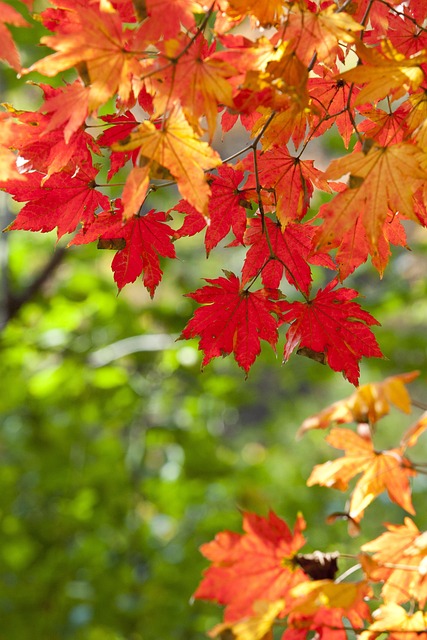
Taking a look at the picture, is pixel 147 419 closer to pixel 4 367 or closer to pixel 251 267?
pixel 4 367

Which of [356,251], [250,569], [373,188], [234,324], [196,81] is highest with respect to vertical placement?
[196,81]

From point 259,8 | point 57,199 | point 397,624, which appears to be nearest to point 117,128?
point 57,199

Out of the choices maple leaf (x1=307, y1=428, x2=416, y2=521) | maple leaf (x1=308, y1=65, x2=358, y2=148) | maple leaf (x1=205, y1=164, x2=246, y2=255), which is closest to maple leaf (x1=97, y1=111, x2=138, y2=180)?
maple leaf (x1=205, y1=164, x2=246, y2=255)

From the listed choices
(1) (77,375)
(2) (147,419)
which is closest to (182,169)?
(1) (77,375)

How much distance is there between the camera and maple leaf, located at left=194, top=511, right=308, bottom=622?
958 millimetres

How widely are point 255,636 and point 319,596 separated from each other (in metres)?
0.09

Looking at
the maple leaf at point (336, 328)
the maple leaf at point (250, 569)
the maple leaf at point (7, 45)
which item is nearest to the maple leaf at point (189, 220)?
the maple leaf at point (336, 328)

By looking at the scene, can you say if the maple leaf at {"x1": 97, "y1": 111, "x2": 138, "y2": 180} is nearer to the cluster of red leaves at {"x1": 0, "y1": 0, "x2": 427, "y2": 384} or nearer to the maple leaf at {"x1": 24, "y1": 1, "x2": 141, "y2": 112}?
the cluster of red leaves at {"x1": 0, "y1": 0, "x2": 427, "y2": 384}

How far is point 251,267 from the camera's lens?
0.88 meters

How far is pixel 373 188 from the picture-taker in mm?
713

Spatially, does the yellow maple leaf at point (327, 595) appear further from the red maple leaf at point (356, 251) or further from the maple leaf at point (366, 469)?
the red maple leaf at point (356, 251)

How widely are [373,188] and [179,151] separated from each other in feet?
0.62

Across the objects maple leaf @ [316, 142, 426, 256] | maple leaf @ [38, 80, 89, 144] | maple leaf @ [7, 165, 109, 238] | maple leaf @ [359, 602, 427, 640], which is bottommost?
maple leaf @ [359, 602, 427, 640]

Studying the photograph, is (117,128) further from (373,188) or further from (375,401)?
(375,401)
